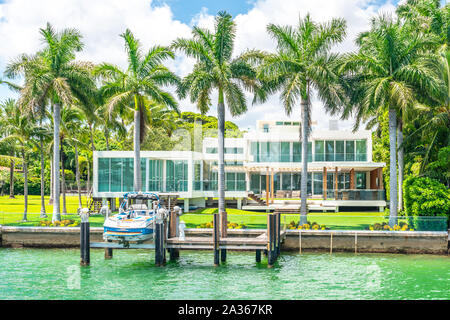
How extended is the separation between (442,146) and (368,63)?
7.59 metres

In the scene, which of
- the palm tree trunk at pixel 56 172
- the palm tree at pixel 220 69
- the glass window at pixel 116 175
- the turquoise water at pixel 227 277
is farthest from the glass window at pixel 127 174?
the turquoise water at pixel 227 277

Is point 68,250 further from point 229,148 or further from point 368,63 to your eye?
point 229,148

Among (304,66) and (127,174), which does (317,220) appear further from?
(127,174)

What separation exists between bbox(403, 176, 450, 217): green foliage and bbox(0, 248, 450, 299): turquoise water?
115 inches

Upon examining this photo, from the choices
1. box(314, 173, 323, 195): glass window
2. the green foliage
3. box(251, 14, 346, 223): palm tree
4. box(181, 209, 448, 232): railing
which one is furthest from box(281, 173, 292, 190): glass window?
box(181, 209, 448, 232): railing

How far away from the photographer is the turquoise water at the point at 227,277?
18.9 meters

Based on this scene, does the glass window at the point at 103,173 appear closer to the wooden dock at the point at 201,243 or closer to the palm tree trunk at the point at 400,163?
the wooden dock at the point at 201,243

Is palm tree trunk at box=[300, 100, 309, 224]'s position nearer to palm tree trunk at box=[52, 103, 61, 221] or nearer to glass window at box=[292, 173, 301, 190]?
palm tree trunk at box=[52, 103, 61, 221]

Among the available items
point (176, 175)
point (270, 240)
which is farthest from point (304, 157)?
point (176, 175)

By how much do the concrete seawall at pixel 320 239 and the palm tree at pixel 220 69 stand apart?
21.4 ft

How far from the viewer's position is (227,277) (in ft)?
70.5

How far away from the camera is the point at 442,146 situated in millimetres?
33188

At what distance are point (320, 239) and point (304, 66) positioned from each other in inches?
433
